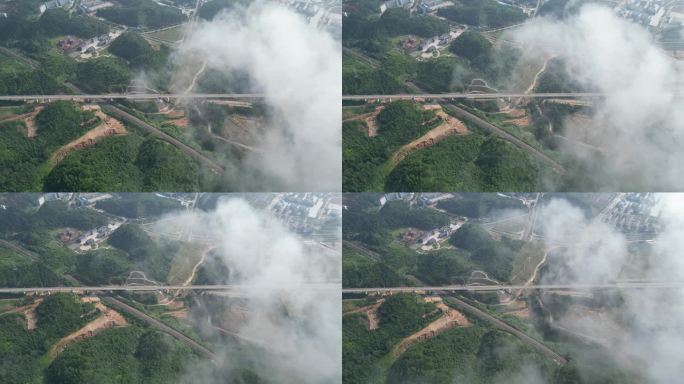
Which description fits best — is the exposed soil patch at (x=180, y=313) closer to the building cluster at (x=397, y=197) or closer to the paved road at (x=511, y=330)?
the building cluster at (x=397, y=197)

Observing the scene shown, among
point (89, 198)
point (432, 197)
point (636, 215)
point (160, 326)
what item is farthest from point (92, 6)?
point (636, 215)

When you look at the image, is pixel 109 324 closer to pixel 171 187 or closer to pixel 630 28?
pixel 171 187

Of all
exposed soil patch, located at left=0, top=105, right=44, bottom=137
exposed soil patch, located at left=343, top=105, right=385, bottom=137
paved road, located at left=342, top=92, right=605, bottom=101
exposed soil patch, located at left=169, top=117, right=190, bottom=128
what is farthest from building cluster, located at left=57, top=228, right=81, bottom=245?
paved road, located at left=342, top=92, right=605, bottom=101

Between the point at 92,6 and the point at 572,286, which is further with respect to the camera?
the point at 92,6

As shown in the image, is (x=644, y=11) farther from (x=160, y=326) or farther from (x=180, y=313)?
(x=160, y=326)

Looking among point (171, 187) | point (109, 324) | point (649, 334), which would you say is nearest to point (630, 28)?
point (649, 334)

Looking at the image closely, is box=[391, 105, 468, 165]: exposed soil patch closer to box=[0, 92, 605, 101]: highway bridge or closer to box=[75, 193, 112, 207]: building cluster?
box=[0, 92, 605, 101]: highway bridge

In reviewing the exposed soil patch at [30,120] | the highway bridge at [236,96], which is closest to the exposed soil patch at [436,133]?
the highway bridge at [236,96]
